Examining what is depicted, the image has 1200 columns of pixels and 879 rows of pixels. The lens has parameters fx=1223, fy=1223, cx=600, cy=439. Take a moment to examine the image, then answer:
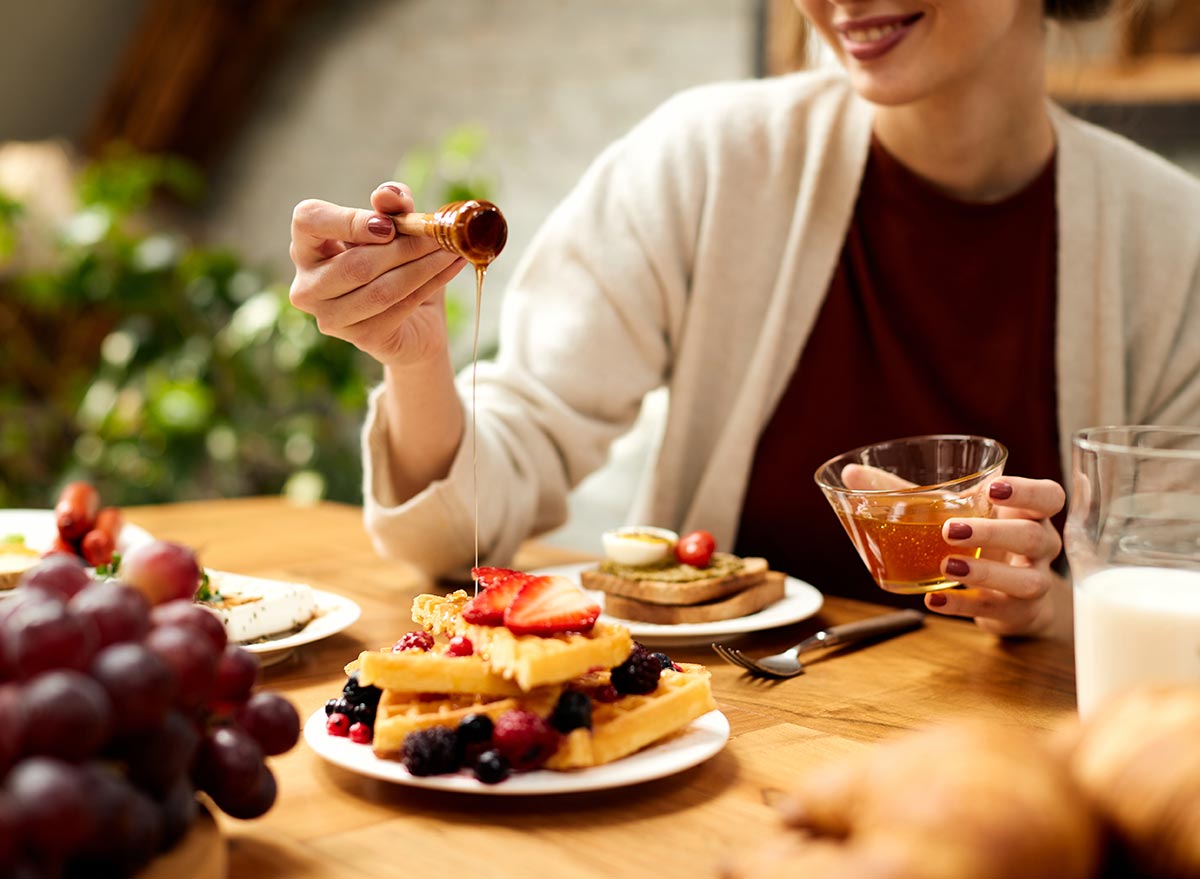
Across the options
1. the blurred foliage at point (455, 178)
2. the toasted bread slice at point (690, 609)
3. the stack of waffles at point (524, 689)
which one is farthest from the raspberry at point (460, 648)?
the blurred foliage at point (455, 178)

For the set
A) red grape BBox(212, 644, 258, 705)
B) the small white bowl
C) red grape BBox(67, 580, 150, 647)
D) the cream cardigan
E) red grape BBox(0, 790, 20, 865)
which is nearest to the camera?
red grape BBox(0, 790, 20, 865)

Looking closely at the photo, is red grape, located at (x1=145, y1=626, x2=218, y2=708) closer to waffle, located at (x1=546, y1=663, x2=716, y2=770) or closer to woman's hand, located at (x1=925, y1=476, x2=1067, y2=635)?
waffle, located at (x1=546, y1=663, x2=716, y2=770)

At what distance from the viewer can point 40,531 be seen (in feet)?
5.39

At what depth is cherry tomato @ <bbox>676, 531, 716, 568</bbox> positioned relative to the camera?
1.46 m

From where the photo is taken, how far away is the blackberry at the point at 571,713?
0.89 metres

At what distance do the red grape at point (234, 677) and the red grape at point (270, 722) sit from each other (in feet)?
0.04

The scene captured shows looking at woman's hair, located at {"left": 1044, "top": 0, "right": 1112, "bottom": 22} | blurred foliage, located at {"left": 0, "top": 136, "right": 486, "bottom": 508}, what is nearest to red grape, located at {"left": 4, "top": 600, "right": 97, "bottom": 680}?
woman's hair, located at {"left": 1044, "top": 0, "right": 1112, "bottom": 22}

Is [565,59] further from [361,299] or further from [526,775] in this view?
[526,775]

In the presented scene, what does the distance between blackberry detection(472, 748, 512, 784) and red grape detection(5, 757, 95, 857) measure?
12.5 inches

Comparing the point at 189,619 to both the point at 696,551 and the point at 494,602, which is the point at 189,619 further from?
the point at 696,551

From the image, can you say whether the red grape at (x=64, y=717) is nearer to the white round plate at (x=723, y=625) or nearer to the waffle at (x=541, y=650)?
the waffle at (x=541, y=650)

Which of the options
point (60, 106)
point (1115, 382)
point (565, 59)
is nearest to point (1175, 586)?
point (1115, 382)

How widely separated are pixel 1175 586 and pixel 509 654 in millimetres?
499

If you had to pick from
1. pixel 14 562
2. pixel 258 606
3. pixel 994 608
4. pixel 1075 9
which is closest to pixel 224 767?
pixel 258 606
